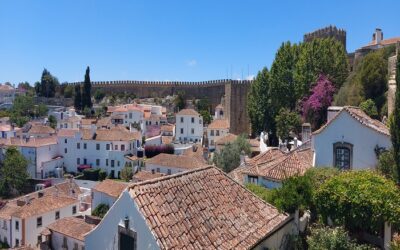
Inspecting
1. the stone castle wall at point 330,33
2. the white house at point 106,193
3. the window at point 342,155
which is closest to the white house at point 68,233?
the white house at point 106,193

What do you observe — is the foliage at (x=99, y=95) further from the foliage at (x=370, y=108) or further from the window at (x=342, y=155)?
the window at (x=342, y=155)

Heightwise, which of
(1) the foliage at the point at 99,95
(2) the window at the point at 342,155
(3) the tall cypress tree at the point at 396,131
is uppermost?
(1) the foliage at the point at 99,95

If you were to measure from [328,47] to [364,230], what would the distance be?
30.0m

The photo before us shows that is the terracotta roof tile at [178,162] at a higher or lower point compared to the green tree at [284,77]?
lower

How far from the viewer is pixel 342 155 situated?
48.7ft

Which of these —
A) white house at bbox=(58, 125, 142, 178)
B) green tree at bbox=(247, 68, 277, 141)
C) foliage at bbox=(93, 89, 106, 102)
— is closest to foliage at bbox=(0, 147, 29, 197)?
white house at bbox=(58, 125, 142, 178)

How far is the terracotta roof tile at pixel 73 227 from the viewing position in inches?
932

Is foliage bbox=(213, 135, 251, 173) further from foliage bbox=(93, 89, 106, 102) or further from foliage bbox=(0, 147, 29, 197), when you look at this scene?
foliage bbox=(93, 89, 106, 102)

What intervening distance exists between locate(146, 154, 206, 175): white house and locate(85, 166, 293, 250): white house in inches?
1057

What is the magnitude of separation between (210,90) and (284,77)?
37072mm

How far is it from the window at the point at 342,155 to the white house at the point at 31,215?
21.7 meters

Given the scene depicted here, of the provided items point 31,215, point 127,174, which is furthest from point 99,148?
point 31,215

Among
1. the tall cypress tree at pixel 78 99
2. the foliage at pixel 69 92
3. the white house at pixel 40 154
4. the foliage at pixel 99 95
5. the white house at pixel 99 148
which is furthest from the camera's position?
the foliage at pixel 69 92

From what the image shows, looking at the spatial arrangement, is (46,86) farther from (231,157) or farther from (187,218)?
(187,218)
